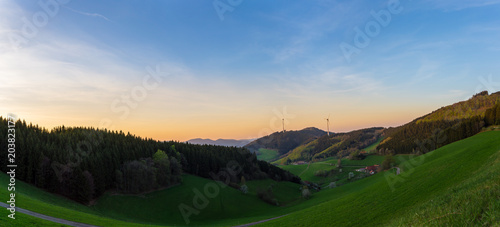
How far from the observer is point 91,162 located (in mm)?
71250

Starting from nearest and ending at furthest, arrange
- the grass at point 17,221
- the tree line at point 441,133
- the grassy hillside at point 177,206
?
the grass at point 17,221
the grassy hillside at point 177,206
the tree line at point 441,133

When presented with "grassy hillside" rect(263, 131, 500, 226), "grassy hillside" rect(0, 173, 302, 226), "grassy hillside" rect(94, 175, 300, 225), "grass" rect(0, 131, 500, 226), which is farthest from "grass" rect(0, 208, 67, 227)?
"grassy hillside" rect(94, 175, 300, 225)

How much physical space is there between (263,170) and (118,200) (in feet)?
308

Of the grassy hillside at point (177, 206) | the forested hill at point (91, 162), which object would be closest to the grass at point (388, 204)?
the grassy hillside at point (177, 206)

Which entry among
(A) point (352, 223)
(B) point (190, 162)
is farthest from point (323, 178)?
(A) point (352, 223)

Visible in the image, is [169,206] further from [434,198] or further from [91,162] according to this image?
[434,198]

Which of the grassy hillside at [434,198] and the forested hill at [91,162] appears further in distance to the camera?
the forested hill at [91,162]

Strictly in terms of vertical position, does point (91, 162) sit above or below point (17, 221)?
above

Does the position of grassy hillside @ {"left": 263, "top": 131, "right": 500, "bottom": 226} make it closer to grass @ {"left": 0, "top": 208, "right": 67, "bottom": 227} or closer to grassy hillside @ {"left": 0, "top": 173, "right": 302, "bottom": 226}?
grass @ {"left": 0, "top": 208, "right": 67, "bottom": 227}

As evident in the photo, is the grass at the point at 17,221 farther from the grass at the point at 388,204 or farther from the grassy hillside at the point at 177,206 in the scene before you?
the grassy hillside at the point at 177,206

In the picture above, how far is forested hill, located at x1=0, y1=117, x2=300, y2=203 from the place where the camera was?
2430 inches

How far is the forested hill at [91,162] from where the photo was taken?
61.7m

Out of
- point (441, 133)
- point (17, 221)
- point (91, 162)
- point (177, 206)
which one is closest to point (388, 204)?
point (17, 221)

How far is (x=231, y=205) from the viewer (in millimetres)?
80812
